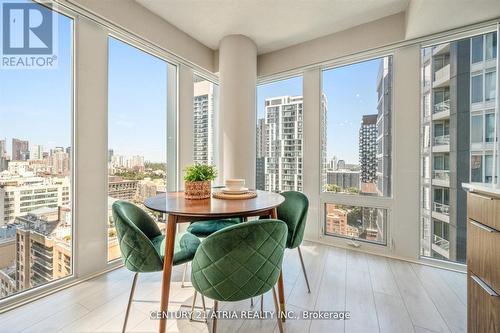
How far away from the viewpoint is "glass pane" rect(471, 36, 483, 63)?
2.23m

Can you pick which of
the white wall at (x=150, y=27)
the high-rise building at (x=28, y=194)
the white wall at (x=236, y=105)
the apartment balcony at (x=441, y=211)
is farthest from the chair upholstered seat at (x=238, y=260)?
the white wall at (x=150, y=27)

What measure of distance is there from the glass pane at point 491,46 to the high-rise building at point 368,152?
108cm

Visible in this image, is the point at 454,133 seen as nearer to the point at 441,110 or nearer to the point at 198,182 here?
the point at 441,110

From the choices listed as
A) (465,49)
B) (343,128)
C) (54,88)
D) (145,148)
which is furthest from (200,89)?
(465,49)

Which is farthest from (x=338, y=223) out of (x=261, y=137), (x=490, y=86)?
(x=490, y=86)

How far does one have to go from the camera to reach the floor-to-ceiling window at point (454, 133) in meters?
2.18

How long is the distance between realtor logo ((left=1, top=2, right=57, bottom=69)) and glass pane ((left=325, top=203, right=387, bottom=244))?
134 inches

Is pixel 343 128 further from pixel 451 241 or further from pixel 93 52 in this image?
pixel 93 52

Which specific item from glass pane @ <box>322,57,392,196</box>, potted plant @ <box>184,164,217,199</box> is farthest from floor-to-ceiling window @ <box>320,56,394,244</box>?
potted plant @ <box>184,164,217,199</box>

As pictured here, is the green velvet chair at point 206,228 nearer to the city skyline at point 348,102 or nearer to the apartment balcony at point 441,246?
the city skyline at point 348,102

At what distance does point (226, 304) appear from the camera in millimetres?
1729

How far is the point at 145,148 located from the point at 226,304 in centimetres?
193

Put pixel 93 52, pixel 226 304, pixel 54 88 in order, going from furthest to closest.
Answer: pixel 93 52 → pixel 54 88 → pixel 226 304

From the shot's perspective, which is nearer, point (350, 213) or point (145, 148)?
point (145, 148)
